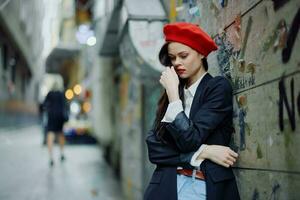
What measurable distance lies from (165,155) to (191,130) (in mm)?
268

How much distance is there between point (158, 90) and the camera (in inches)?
221

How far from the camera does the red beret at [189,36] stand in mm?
2494

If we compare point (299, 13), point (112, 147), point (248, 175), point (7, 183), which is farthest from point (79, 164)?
point (299, 13)

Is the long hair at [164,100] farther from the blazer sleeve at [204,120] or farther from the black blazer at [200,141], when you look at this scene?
the blazer sleeve at [204,120]

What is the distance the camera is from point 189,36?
2.50 meters

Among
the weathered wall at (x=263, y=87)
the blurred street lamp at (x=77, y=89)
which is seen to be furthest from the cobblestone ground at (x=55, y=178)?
the blurred street lamp at (x=77, y=89)

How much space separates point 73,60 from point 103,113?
15.0 metres

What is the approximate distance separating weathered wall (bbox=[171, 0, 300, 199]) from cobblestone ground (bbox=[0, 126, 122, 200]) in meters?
4.41

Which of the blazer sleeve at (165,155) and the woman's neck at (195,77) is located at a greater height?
the woman's neck at (195,77)

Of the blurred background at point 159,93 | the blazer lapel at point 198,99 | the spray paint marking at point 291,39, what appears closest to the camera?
the spray paint marking at point 291,39

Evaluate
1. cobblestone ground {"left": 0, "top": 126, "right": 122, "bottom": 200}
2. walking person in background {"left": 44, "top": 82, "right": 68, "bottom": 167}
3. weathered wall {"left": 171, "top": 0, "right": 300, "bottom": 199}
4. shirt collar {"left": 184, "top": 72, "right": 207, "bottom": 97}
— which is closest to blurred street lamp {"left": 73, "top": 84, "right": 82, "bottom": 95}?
cobblestone ground {"left": 0, "top": 126, "right": 122, "bottom": 200}

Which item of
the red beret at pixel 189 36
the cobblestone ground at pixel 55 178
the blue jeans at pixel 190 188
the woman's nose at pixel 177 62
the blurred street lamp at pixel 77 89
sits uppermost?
the blurred street lamp at pixel 77 89

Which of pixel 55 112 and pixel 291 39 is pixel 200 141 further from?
pixel 55 112

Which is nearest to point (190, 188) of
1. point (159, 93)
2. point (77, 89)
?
point (159, 93)
